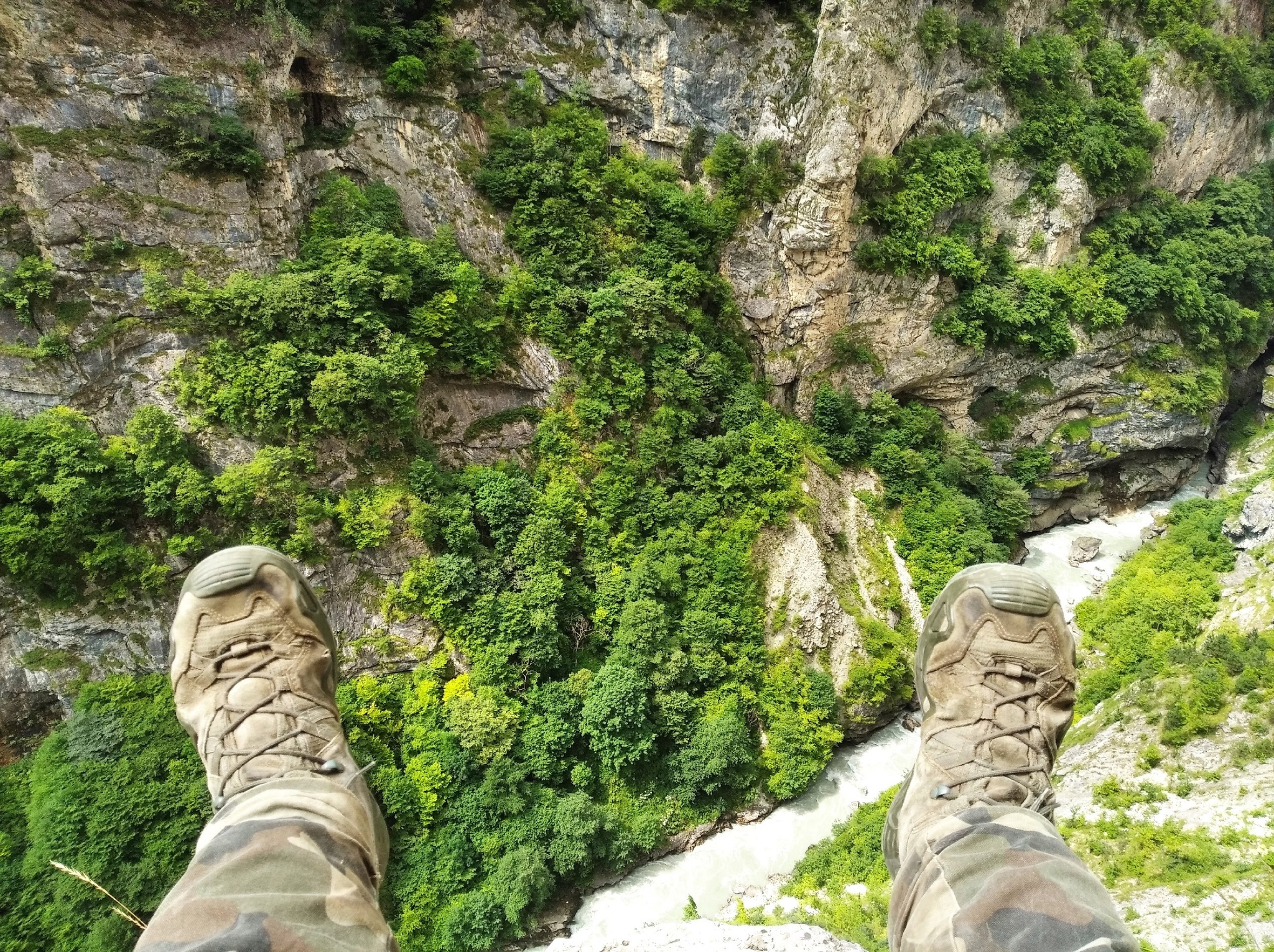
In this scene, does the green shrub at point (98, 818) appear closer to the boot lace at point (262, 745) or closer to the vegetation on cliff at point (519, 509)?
the vegetation on cliff at point (519, 509)

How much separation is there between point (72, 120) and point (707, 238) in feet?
36.5

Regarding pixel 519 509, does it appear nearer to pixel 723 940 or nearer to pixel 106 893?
pixel 723 940

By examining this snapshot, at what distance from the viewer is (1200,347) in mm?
16469

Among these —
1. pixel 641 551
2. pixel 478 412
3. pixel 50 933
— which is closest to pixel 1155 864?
pixel 641 551

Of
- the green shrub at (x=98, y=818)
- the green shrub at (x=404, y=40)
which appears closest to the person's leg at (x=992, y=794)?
the green shrub at (x=98, y=818)

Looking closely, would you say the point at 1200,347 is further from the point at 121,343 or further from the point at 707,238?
the point at 121,343

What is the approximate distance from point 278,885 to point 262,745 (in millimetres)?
1406

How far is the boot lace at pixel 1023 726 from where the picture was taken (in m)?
3.69

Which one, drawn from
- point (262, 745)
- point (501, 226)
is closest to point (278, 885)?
point (262, 745)

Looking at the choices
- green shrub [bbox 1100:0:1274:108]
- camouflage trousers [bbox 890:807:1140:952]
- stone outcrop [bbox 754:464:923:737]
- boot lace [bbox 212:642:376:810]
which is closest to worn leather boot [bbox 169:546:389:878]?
boot lace [bbox 212:642:376:810]

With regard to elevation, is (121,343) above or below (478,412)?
above

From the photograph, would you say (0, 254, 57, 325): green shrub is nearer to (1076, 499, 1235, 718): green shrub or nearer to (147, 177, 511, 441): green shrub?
(147, 177, 511, 441): green shrub

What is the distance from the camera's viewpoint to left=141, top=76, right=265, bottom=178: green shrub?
30.6 ft

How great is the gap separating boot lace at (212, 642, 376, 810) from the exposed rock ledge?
4493mm
